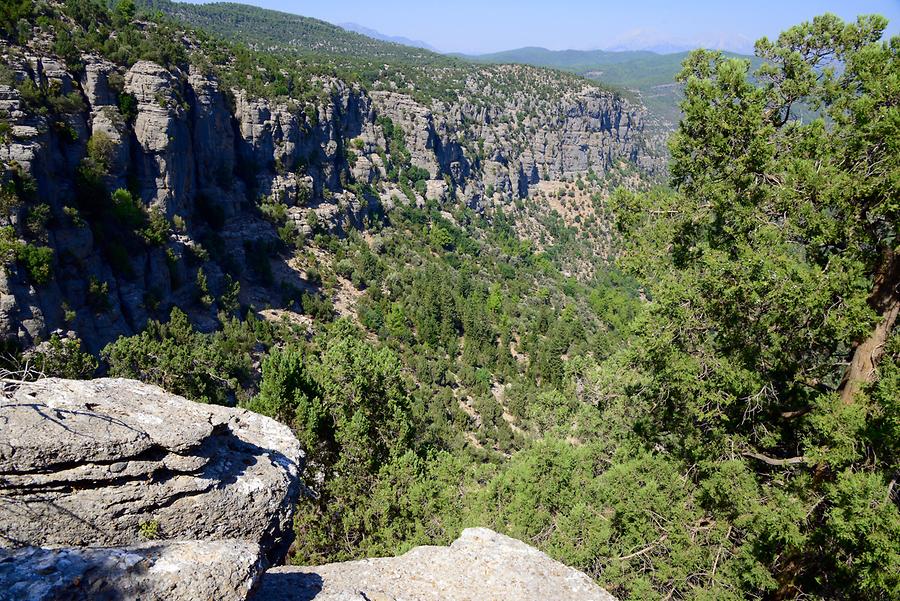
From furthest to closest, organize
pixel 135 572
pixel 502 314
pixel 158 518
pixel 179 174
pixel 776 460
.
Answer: pixel 502 314 < pixel 179 174 < pixel 776 460 < pixel 158 518 < pixel 135 572

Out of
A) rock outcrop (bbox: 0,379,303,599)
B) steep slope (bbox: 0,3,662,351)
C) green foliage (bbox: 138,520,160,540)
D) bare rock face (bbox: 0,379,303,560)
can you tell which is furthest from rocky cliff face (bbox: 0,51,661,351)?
green foliage (bbox: 138,520,160,540)

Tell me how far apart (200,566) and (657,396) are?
8.76 m

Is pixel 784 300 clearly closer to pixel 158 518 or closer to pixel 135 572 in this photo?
pixel 135 572

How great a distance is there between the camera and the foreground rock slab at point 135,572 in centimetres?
510

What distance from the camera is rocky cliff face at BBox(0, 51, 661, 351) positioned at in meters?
26.9

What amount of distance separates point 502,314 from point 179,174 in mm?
34651

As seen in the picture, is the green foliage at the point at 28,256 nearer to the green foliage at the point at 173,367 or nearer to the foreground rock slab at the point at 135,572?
the green foliage at the point at 173,367

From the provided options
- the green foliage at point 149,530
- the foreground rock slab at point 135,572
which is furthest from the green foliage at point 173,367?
the foreground rock slab at point 135,572

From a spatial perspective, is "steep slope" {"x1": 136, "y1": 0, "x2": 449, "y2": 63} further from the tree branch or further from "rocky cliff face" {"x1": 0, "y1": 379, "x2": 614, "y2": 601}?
the tree branch

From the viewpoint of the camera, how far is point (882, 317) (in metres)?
7.90

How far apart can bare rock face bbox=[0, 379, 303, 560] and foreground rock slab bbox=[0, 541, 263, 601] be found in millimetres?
894

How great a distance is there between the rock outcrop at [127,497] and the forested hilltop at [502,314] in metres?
5.55

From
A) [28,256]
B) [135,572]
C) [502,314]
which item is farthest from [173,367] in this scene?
[502,314]

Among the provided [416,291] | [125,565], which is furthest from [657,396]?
[416,291]
